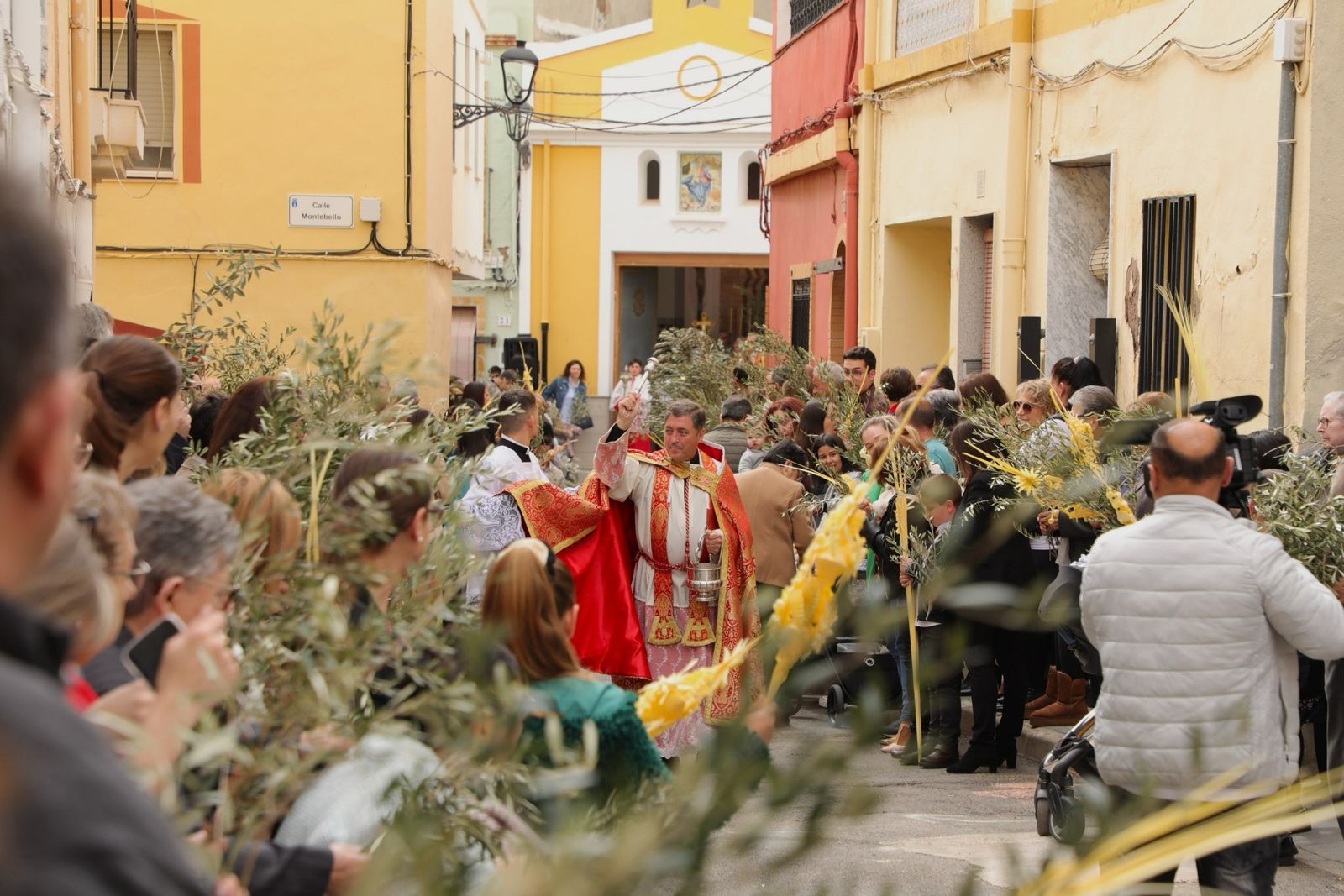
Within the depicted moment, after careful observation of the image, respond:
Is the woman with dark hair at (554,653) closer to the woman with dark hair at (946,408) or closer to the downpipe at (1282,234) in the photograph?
the woman with dark hair at (946,408)

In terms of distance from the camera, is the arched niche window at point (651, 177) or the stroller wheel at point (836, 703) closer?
the stroller wheel at point (836, 703)

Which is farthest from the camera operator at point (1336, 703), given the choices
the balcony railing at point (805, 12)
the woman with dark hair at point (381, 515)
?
the balcony railing at point (805, 12)

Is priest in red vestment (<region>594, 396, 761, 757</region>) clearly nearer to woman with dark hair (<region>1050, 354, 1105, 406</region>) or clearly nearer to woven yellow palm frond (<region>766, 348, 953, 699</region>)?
woman with dark hair (<region>1050, 354, 1105, 406</region>)

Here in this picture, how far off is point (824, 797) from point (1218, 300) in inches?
380

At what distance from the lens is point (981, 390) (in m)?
10.4

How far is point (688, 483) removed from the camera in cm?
841

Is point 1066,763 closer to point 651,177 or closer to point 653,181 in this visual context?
point 653,181

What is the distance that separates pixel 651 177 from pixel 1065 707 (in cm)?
3439

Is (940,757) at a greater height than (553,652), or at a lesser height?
lesser

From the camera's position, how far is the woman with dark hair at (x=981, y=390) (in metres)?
10.3

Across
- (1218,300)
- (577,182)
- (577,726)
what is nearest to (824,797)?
(577,726)

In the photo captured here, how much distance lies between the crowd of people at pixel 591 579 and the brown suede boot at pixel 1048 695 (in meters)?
0.04

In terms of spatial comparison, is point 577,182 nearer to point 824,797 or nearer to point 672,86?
point 672,86

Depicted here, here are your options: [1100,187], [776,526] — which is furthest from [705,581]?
[1100,187]
